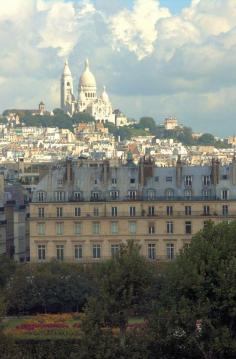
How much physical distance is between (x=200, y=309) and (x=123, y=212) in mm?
20056

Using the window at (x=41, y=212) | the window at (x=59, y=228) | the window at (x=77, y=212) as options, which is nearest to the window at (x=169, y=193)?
the window at (x=77, y=212)

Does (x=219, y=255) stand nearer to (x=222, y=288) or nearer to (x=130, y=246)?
(x=222, y=288)

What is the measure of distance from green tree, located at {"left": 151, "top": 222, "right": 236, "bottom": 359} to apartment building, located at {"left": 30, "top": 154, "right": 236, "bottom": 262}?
17903mm

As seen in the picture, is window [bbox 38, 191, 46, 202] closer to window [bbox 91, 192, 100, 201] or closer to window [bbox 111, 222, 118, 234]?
window [bbox 91, 192, 100, 201]

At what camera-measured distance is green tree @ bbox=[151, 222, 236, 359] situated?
37.9 meters

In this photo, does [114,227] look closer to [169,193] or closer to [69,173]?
[169,193]

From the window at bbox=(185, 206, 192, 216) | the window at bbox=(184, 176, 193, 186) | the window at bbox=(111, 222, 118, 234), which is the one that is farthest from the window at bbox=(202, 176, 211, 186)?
the window at bbox=(111, 222, 118, 234)

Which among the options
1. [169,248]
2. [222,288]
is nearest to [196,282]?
[222,288]

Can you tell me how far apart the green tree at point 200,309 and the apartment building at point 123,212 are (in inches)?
705

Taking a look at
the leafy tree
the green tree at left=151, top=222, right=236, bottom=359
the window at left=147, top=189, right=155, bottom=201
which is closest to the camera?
the green tree at left=151, top=222, right=236, bottom=359

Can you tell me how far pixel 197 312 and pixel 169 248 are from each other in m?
19.5

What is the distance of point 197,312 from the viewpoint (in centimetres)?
3791

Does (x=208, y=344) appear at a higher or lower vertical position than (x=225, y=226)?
lower

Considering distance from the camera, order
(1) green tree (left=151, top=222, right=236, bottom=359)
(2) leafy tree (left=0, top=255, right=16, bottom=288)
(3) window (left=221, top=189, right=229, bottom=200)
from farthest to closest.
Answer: (3) window (left=221, top=189, right=229, bottom=200), (2) leafy tree (left=0, top=255, right=16, bottom=288), (1) green tree (left=151, top=222, right=236, bottom=359)
